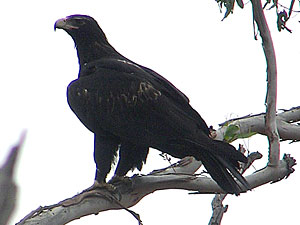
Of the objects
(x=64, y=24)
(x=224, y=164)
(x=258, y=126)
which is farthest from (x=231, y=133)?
(x=64, y=24)

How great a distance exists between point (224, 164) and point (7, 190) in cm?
261

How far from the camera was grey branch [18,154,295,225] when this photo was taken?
2.71 metres

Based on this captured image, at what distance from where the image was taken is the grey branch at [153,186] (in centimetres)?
271

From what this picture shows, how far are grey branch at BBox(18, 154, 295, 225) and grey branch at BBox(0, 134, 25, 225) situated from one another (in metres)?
2.23

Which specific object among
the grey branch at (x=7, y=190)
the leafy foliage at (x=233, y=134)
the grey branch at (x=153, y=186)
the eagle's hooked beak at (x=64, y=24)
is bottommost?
the grey branch at (x=153, y=186)

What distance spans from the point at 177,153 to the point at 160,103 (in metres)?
0.35

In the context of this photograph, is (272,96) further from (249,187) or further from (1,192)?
(1,192)

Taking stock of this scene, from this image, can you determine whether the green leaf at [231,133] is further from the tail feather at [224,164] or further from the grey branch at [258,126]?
the tail feather at [224,164]

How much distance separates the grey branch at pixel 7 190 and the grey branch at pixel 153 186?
87.8 inches

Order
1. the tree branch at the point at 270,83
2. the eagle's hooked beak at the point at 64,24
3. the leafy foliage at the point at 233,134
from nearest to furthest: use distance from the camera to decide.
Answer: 1. the tree branch at the point at 270,83
2. the leafy foliage at the point at 233,134
3. the eagle's hooked beak at the point at 64,24

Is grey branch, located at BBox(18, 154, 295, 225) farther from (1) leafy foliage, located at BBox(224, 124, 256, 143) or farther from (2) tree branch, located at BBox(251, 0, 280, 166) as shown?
(1) leafy foliage, located at BBox(224, 124, 256, 143)

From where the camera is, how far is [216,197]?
133 inches

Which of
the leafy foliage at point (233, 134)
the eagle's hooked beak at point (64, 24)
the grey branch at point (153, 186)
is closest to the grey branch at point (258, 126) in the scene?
the leafy foliage at point (233, 134)

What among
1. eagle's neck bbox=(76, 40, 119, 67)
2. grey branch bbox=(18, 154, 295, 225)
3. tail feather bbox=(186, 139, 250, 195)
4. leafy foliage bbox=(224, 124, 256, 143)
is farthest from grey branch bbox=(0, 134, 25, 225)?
eagle's neck bbox=(76, 40, 119, 67)
